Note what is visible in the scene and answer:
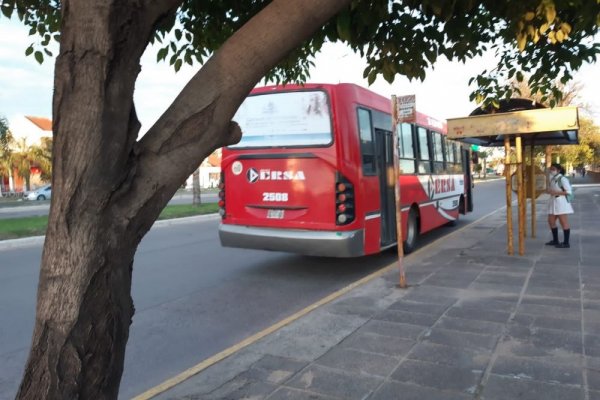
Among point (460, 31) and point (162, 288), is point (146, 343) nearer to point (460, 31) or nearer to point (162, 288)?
point (162, 288)

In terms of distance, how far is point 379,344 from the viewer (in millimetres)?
4594

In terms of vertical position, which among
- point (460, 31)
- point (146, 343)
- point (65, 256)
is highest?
point (460, 31)

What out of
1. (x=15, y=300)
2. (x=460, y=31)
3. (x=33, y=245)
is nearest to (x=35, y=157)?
(x=33, y=245)

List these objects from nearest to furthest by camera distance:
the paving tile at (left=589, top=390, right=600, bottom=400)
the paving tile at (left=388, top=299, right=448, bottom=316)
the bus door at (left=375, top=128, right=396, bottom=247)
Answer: the paving tile at (left=589, top=390, right=600, bottom=400), the paving tile at (left=388, top=299, right=448, bottom=316), the bus door at (left=375, top=128, right=396, bottom=247)

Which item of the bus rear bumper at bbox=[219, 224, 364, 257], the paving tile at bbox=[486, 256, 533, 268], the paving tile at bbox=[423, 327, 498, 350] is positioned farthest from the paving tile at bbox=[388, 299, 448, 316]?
the paving tile at bbox=[486, 256, 533, 268]

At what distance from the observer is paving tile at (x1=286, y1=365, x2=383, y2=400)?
12.0 feet

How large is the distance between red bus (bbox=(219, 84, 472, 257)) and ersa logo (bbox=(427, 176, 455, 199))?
2645mm

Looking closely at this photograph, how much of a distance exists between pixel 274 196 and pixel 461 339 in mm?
4039

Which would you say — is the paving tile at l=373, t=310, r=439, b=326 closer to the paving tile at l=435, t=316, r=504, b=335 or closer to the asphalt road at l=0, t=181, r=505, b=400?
the paving tile at l=435, t=316, r=504, b=335

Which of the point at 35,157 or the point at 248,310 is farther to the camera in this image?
the point at 35,157

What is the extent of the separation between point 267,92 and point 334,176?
179 centimetres

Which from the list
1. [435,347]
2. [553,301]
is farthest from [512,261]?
[435,347]

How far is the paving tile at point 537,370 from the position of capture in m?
3.79

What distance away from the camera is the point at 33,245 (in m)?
12.4
